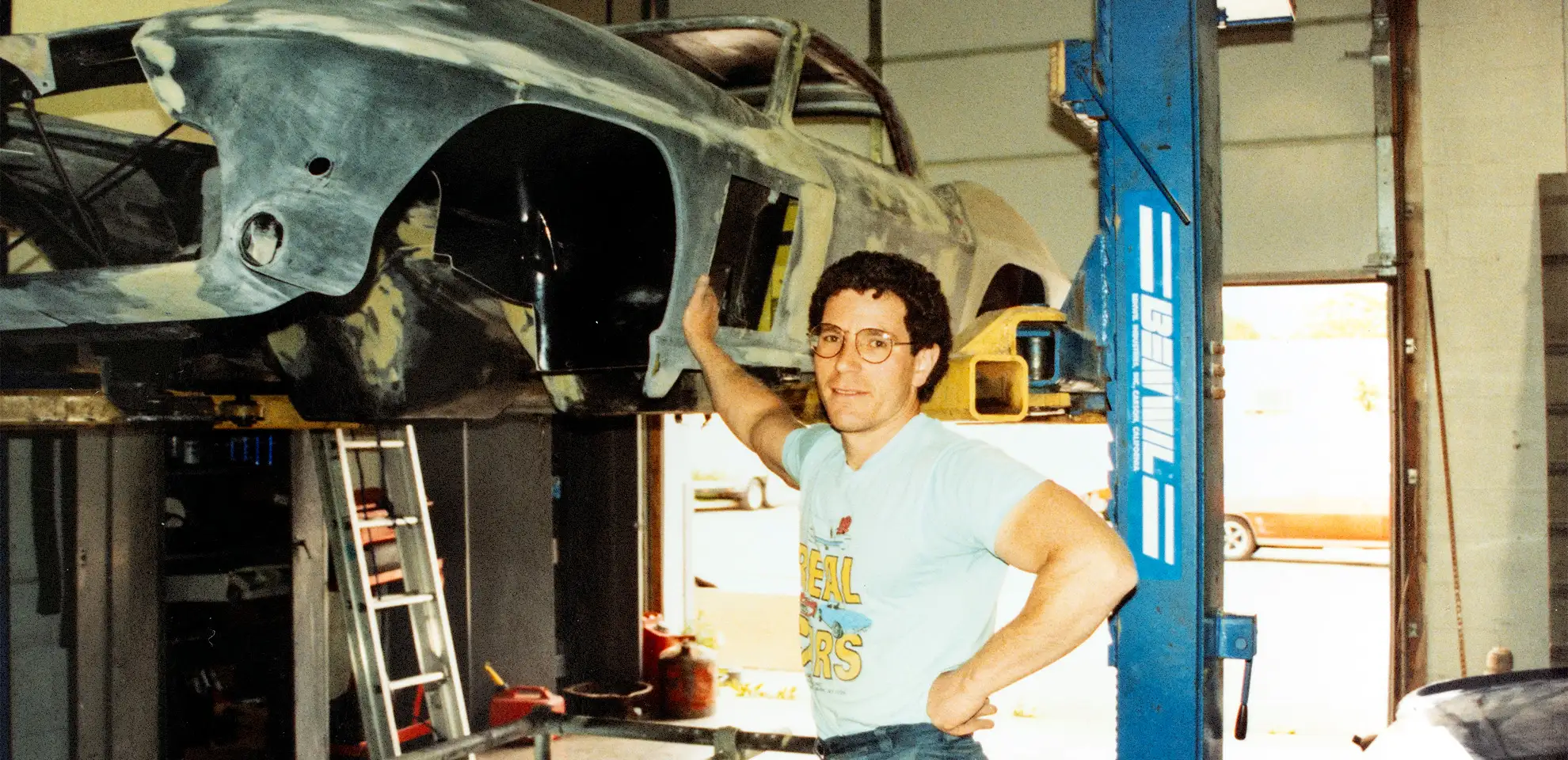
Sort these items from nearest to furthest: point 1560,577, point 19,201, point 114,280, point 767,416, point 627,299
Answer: point 114,280, point 767,416, point 19,201, point 627,299, point 1560,577

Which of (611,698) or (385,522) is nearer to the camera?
(385,522)

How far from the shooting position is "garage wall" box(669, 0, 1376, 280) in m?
5.70

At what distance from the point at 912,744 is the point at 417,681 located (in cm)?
329

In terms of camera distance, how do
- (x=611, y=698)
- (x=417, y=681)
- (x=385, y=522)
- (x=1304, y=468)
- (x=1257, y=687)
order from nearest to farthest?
(x=417, y=681), (x=385, y=522), (x=611, y=698), (x=1257, y=687), (x=1304, y=468)

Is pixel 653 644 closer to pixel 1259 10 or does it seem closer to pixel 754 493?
pixel 1259 10

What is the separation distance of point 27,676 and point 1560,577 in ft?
20.5

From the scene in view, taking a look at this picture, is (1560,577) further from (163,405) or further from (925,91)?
(163,405)

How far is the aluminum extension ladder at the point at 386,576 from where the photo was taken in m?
4.44

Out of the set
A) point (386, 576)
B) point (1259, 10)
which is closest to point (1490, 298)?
point (1259, 10)

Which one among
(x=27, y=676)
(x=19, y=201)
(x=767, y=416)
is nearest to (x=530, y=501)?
(x=27, y=676)

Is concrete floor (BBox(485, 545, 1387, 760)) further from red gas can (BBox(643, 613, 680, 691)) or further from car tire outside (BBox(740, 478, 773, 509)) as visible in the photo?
car tire outside (BBox(740, 478, 773, 509))

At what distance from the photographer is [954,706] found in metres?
1.64

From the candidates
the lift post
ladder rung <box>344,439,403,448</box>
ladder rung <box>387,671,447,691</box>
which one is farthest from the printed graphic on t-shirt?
ladder rung <box>344,439,403,448</box>

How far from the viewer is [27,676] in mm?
4020
